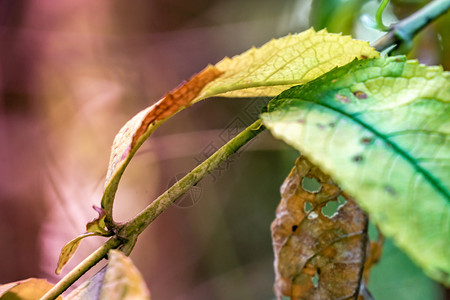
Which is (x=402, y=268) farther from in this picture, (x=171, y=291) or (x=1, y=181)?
(x=1, y=181)

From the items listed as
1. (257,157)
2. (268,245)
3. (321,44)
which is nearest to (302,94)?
(321,44)

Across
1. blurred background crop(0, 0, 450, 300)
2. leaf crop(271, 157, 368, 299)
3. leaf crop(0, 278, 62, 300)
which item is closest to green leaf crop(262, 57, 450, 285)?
leaf crop(271, 157, 368, 299)

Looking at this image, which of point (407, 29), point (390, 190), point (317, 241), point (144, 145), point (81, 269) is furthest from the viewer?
point (144, 145)

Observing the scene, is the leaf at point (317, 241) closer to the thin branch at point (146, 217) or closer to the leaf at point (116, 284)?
the thin branch at point (146, 217)

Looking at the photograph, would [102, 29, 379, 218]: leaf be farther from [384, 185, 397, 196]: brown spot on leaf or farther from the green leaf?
[384, 185, 397, 196]: brown spot on leaf

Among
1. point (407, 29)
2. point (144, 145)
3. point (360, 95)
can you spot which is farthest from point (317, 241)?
point (144, 145)

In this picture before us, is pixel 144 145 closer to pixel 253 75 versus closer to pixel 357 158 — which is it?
pixel 253 75
